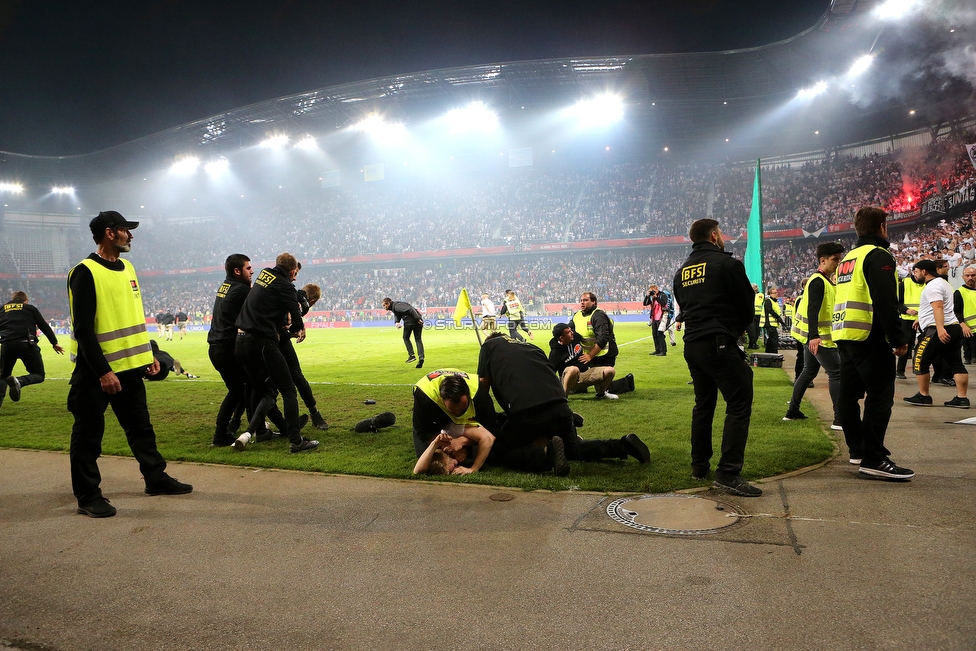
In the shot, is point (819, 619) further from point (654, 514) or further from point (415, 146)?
point (415, 146)

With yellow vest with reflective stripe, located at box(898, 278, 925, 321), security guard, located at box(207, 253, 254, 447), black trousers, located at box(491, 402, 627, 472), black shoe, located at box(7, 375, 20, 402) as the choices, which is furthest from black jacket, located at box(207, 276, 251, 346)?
yellow vest with reflective stripe, located at box(898, 278, 925, 321)

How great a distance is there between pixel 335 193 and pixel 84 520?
54903 mm

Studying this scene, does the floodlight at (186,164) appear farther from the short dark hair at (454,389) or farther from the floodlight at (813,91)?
the short dark hair at (454,389)

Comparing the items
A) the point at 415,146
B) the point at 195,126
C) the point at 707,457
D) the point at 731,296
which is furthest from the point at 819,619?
the point at 415,146

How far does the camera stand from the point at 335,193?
5606 centimetres

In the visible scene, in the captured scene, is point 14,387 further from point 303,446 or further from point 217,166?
point 217,166

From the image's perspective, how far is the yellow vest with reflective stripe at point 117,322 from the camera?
4.25m

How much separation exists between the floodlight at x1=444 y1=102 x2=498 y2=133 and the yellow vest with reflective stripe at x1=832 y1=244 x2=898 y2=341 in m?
40.0

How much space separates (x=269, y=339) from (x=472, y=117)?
40193mm

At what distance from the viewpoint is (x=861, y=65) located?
33.4m

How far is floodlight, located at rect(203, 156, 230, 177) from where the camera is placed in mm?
52000

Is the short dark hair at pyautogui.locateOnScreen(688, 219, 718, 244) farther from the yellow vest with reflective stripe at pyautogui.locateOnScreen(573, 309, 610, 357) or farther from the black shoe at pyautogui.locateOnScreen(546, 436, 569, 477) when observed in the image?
the yellow vest with reflective stripe at pyautogui.locateOnScreen(573, 309, 610, 357)

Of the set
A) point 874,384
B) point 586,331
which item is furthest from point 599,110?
point 874,384

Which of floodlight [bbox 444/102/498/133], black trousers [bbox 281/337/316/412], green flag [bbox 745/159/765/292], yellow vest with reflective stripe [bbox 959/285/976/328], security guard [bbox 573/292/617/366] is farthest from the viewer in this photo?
floodlight [bbox 444/102/498/133]
